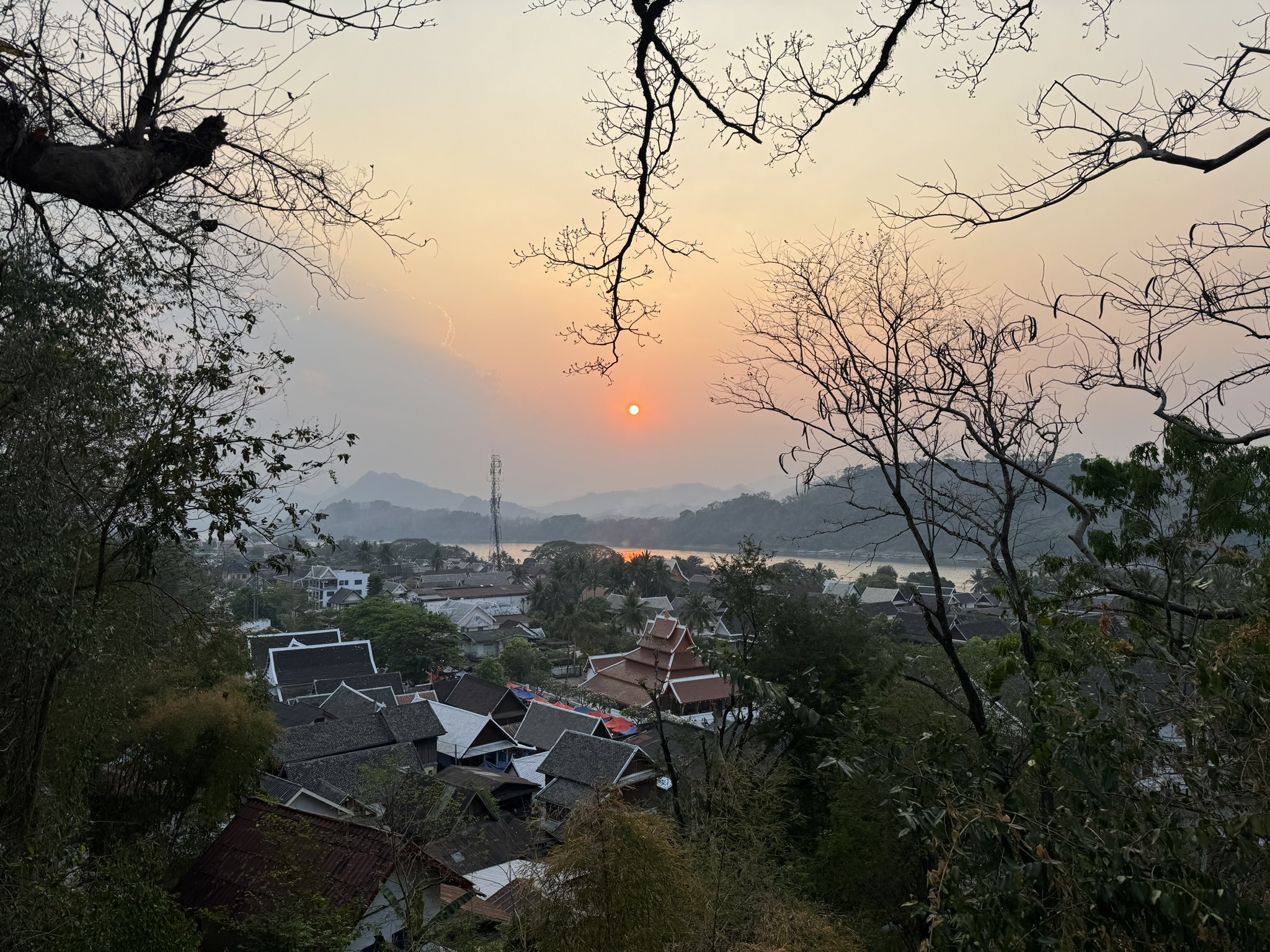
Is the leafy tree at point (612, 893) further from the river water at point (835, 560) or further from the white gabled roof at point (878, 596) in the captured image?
the white gabled roof at point (878, 596)

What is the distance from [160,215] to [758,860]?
6379 millimetres

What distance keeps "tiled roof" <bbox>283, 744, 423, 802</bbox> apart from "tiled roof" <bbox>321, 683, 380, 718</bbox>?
126 inches

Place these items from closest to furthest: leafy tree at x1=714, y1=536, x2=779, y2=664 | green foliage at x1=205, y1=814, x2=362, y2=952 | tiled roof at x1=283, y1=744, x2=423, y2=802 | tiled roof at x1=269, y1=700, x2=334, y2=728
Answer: green foliage at x1=205, y1=814, x2=362, y2=952, leafy tree at x1=714, y1=536, x2=779, y2=664, tiled roof at x1=283, y1=744, x2=423, y2=802, tiled roof at x1=269, y1=700, x2=334, y2=728

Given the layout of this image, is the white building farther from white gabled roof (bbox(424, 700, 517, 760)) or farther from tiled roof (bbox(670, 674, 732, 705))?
tiled roof (bbox(670, 674, 732, 705))

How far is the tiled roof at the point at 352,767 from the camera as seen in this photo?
13.0 meters

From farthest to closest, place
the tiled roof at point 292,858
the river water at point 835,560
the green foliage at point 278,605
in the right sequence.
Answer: the green foliage at point 278,605 < the river water at point 835,560 < the tiled roof at point 292,858

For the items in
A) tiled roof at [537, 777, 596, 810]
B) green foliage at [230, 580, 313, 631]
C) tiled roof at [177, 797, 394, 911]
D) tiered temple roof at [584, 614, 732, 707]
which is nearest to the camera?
tiled roof at [177, 797, 394, 911]

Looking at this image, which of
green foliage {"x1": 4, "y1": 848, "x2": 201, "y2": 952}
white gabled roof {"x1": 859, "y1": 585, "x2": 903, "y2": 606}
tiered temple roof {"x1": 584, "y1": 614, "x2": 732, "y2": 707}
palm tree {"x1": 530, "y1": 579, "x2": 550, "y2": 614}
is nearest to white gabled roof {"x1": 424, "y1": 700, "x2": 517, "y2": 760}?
→ tiered temple roof {"x1": 584, "y1": 614, "x2": 732, "y2": 707}

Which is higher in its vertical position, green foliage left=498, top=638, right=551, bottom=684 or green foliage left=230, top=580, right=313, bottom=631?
green foliage left=230, top=580, right=313, bottom=631

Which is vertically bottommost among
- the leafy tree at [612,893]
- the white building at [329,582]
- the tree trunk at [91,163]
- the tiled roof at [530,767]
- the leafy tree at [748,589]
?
the tiled roof at [530,767]

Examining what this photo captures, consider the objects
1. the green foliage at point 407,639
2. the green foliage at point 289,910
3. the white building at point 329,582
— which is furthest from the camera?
the white building at point 329,582

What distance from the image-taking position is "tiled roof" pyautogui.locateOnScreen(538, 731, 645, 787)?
14852 mm

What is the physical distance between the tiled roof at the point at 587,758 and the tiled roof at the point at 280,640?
36.3ft

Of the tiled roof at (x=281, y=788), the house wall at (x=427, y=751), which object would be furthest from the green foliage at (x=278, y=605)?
the tiled roof at (x=281, y=788)
